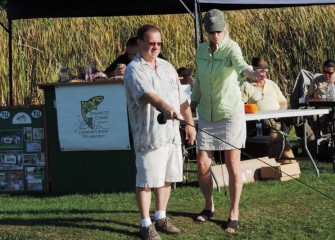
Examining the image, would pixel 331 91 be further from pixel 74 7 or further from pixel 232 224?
pixel 232 224

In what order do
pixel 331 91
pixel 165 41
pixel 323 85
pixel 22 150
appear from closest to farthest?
pixel 22 150 → pixel 331 91 → pixel 323 85 → pixel 165 41

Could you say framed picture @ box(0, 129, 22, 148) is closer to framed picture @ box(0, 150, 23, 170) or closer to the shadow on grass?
framed picture @ box(0, 150, 23, 170)

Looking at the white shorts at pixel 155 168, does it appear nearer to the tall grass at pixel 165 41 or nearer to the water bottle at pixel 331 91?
the water bottle at pixel 331 91

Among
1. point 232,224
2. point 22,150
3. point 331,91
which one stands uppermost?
point 331,91

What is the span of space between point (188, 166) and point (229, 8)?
2645 millimetres

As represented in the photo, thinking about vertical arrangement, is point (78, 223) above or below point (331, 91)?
below

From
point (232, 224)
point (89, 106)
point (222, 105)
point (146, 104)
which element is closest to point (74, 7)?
point (89, 106)

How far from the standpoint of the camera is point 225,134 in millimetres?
7633

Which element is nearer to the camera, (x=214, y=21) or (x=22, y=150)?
(x=214, y=21)

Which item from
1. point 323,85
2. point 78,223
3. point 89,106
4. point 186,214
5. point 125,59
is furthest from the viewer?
point 323,85

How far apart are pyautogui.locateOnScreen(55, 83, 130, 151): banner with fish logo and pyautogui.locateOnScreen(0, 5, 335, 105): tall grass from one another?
19.0 ft

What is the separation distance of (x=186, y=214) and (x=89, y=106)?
6.82ft

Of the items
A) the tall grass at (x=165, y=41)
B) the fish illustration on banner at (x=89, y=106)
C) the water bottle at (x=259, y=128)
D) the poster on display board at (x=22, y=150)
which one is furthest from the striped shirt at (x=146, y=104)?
the tall grass at (x=165, y=41)

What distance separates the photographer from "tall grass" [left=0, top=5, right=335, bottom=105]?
51.9 feet
